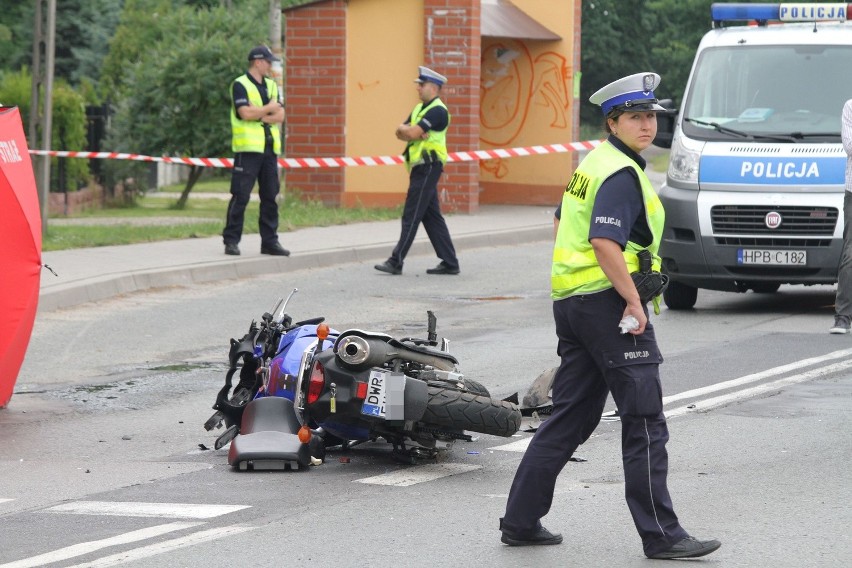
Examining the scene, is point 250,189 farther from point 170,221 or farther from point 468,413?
point 468,413

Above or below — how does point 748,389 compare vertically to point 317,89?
below

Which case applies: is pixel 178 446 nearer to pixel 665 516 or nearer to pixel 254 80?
pixel 665 516

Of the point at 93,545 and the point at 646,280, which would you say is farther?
the point at 93,545

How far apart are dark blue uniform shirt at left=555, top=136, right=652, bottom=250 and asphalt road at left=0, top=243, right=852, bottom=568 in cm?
118

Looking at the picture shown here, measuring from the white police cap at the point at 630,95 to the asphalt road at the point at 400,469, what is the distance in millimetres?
1618

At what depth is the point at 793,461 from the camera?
721 cm

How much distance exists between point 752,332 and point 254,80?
6053 millimetres

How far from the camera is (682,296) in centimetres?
1288

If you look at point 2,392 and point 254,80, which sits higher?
point 254,80

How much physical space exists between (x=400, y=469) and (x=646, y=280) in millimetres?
1944

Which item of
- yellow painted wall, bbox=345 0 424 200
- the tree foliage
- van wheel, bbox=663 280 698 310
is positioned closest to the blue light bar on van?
van wheel, bbox=663 280 698 310

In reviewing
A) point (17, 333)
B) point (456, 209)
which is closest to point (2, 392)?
point (17, 333)

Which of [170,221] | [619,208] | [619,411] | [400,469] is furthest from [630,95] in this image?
[170,221]

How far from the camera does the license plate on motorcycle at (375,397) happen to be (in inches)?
271
